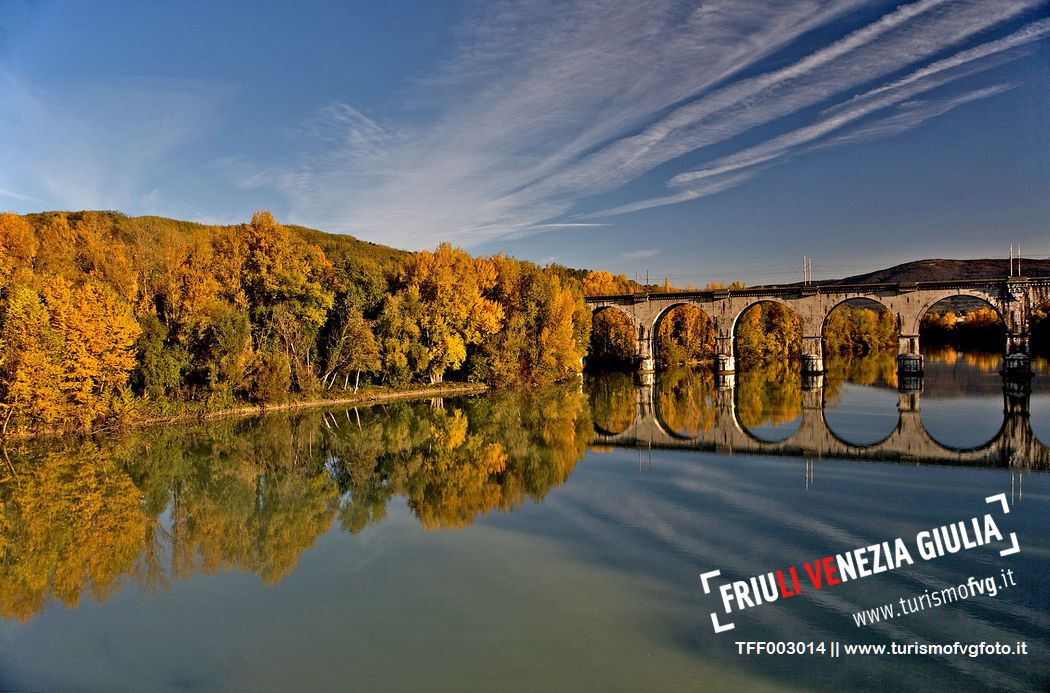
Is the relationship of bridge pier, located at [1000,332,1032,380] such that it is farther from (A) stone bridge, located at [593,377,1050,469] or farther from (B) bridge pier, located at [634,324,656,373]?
(B) bridge pier, located at [634,324,656,373]

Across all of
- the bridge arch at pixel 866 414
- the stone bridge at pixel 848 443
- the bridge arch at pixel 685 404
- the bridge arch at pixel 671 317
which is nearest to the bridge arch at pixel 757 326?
the bridge arch at pixel 671 317

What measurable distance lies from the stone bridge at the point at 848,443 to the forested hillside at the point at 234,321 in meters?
15.4

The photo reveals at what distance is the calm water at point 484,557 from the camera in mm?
8641

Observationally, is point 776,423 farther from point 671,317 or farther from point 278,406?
point 671,317

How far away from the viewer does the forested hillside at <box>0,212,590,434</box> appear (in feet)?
81.2

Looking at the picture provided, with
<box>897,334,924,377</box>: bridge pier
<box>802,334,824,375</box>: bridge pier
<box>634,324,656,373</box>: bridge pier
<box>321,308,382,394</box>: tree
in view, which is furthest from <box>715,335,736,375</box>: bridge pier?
<box>321,308,382,394</box>: tree

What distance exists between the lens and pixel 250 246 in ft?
121

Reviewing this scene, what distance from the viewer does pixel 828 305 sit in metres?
53.8

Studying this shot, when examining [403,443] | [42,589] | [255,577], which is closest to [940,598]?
[255,577]

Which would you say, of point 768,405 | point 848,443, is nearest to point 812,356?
point 768,405

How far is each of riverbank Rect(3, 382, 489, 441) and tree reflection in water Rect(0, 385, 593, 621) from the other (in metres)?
1.25

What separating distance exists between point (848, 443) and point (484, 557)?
58.1 ft

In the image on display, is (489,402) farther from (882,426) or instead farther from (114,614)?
(114,614)

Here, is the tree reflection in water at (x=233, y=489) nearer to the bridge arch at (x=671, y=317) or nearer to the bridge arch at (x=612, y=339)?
the bridge arch at (x=671, y=317)
